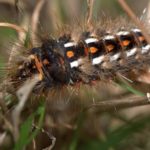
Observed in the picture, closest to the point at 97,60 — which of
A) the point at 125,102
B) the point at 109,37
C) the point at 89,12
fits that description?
the point at 109,37

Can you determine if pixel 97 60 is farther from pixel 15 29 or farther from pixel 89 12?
pixel 15 29

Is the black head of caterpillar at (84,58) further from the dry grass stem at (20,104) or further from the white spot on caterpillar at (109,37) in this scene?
the dry grass stem at (20,104)

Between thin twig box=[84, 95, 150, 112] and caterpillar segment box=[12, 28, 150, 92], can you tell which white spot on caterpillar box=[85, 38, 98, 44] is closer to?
caterpillar segment box=[12, 28, 150, 92]

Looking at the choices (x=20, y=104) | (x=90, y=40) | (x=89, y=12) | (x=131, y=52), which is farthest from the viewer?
(x=89, y=12)

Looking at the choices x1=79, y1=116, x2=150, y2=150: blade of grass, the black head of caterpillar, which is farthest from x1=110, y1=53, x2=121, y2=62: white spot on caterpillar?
x1=79, y1=116, x2=150, y2=150: blade of grass

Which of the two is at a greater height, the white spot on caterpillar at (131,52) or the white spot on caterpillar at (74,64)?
the white spot on caterpillar at (74,64)

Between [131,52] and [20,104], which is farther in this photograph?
[131,52]

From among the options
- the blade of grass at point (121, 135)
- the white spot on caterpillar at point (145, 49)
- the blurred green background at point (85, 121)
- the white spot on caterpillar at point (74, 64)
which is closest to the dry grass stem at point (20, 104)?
the white spot on caterpillar at point (74, 64)

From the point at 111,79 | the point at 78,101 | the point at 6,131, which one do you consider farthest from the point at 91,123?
the point at 6,131
